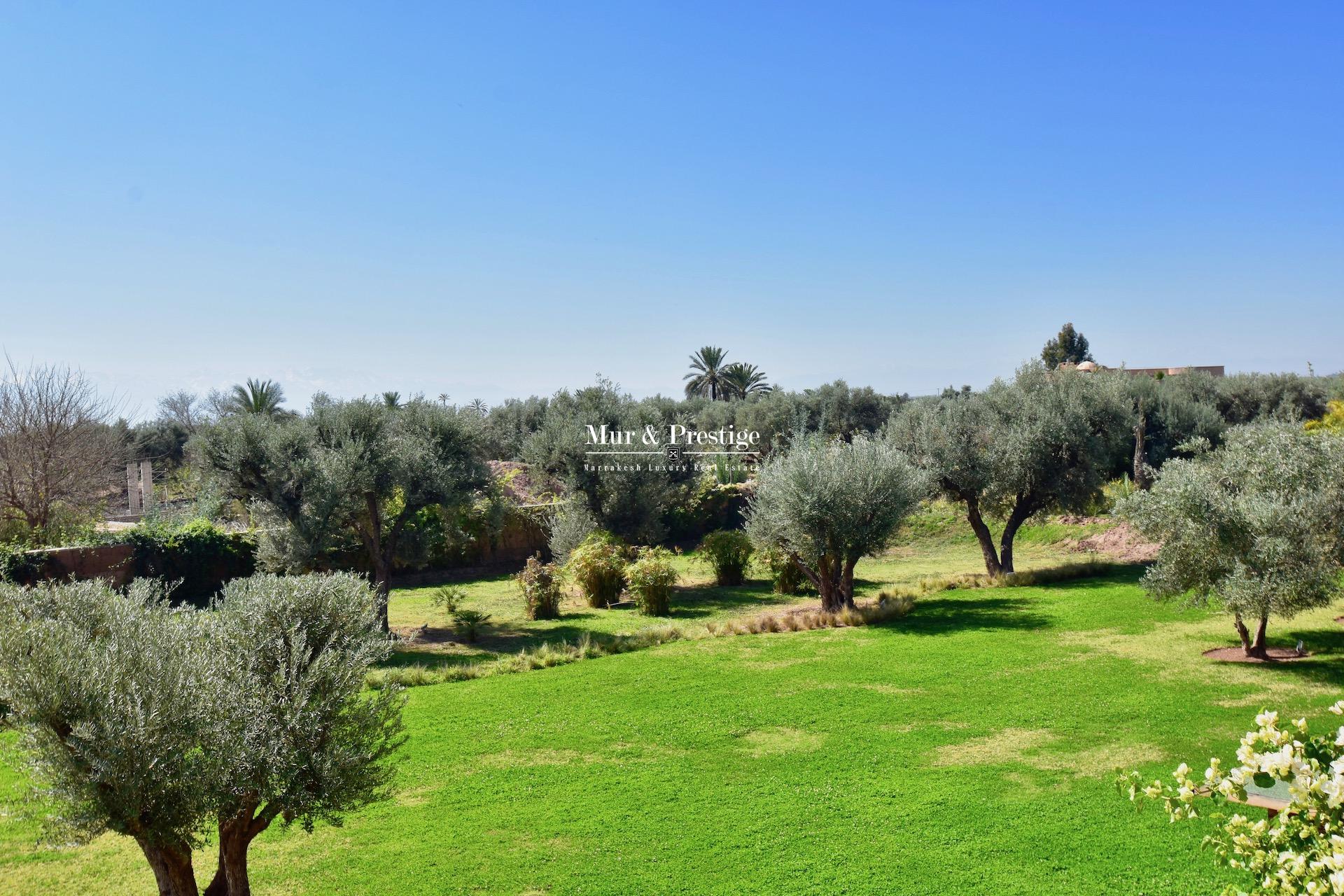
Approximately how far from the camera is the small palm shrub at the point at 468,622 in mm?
18562

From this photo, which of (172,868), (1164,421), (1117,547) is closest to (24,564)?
(172,868)

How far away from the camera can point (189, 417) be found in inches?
2454

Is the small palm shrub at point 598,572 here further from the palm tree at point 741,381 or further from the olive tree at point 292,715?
the palm tree at point 741,381

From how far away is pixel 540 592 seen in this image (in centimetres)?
2102

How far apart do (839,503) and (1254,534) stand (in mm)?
7439

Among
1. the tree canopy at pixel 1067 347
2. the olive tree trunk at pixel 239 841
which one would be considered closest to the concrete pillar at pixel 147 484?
the olive tree trunk at pixel 239 841

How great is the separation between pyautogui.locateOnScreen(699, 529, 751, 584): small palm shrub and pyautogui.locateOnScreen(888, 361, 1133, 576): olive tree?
537 cm

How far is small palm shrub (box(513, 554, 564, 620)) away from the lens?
21.0m

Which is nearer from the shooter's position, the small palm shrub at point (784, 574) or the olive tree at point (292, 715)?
the olive tree at point (292, 715)

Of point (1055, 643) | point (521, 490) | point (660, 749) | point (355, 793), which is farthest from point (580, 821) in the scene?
point (521, 490)

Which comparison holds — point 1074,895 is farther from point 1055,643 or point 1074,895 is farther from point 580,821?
point 1055,643

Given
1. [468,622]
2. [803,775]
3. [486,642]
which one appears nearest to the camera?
[803,775]

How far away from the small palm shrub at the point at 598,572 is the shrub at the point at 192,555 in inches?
312

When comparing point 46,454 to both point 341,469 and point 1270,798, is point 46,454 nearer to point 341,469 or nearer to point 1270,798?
point 341,469
